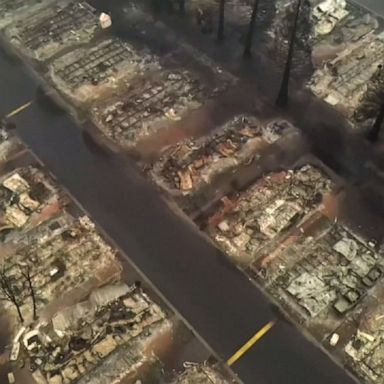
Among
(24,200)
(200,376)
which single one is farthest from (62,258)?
(200,376)

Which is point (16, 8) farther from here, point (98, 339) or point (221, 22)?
point (98, 339)

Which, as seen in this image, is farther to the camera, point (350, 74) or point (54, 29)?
point (54, 29)

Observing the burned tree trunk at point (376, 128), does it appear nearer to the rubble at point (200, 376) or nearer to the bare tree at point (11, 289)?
the rubble at point (200, 376)

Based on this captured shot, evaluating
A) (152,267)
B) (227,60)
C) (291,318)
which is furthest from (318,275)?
(227,60)

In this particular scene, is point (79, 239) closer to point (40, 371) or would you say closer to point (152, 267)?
point (152, 267)

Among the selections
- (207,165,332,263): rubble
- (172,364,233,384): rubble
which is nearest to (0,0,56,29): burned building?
(207,165,332,263): rubble

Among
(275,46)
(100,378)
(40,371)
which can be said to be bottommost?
(100,378)

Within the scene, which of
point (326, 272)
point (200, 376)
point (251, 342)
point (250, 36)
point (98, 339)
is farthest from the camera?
point (250, 36)

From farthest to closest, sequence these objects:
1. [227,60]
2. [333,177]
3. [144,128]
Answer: [227,60]
[144,128]
[333,177]
